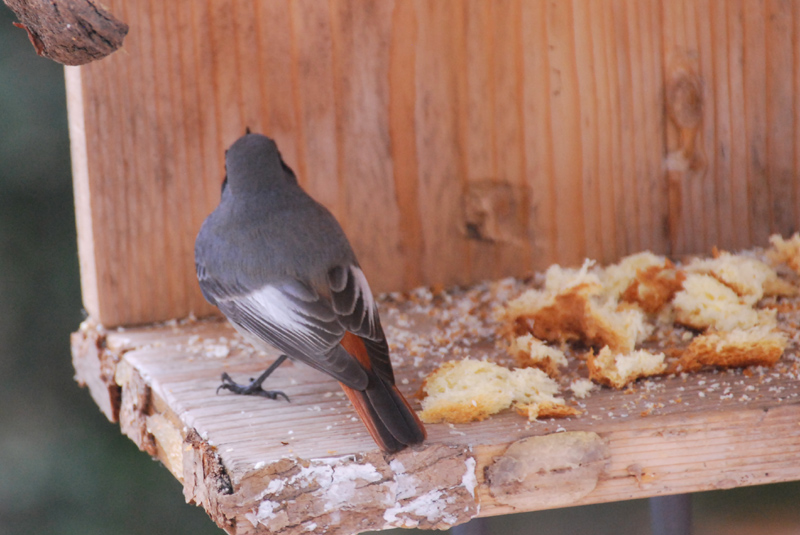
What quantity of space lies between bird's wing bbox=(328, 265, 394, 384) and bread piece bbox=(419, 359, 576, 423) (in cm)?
10

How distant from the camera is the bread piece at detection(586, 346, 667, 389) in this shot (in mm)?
1715

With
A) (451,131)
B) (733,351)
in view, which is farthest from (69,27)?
(733,351)

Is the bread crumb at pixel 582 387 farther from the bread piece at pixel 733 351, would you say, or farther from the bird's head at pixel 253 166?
the bird's head at pixel 253 166

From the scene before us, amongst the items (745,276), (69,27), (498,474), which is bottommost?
(498,474)

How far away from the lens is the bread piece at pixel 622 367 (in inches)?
67.5

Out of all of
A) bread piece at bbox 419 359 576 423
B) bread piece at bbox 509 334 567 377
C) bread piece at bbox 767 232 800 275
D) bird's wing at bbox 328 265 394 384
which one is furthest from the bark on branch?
bread piece at bbox 767 232 800 275

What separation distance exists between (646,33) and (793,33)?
0.41m

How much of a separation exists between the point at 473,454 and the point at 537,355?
0.47m

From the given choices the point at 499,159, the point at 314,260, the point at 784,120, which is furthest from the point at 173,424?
the point at 784,120

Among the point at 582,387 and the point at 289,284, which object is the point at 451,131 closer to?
the point at 289,284

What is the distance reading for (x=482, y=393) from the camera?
62.9 inches

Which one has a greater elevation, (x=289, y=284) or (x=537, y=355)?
(x=289, y=284)

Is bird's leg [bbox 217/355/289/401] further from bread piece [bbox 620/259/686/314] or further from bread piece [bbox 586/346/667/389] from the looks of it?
bread piece [bbox 620/259/686/314]

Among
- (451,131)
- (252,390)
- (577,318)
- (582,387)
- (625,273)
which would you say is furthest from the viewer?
(451,131)
